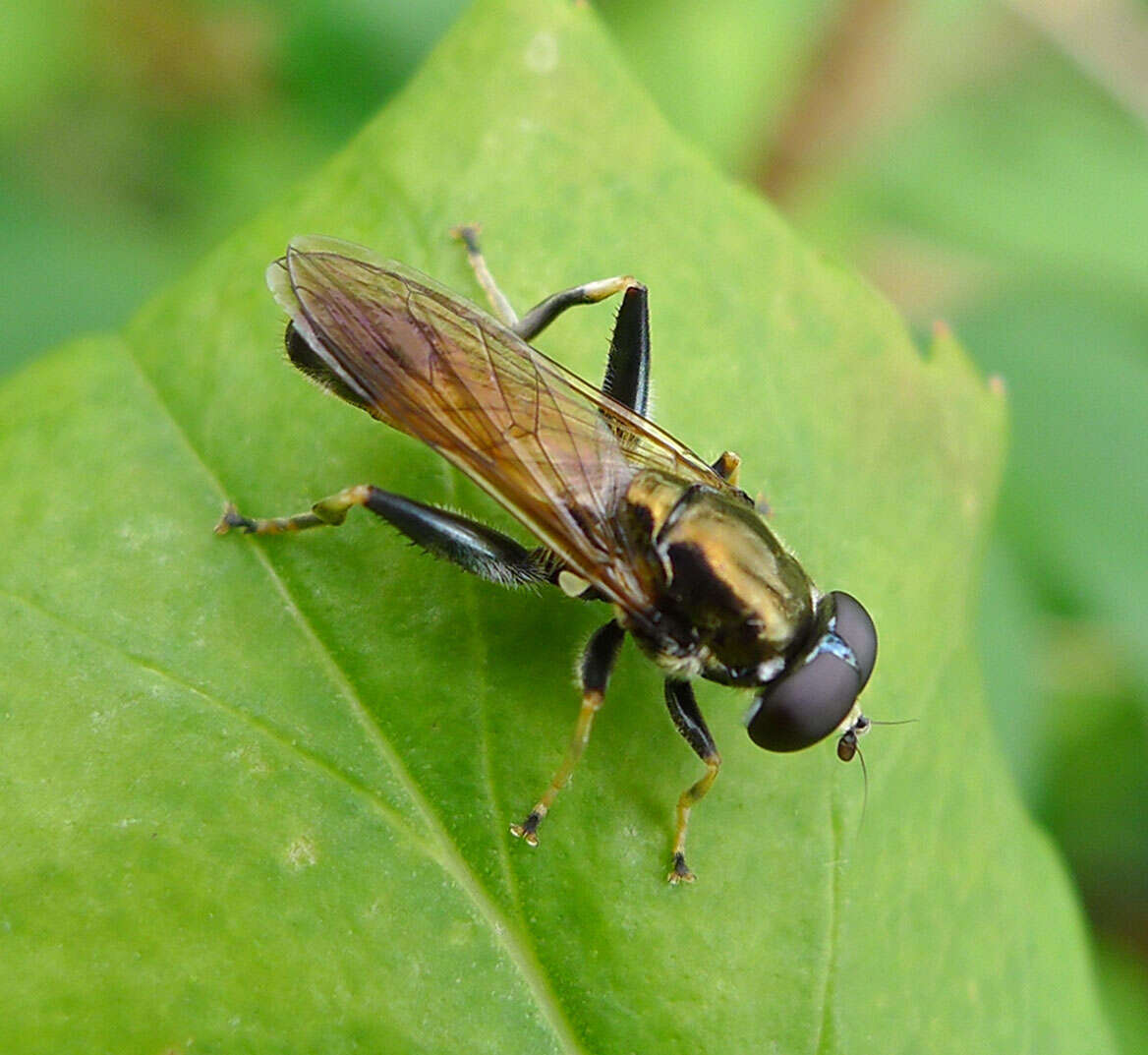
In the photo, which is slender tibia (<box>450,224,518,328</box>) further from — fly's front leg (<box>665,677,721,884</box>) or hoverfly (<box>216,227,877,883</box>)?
fly's front leg (<box>665,677,721,884</box>)

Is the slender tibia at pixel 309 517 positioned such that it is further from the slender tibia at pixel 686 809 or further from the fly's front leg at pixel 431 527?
the slender tibia at pixel 686 809

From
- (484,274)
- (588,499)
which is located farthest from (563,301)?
(588,499)

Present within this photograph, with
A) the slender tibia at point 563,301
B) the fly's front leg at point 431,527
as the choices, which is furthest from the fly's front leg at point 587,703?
the slender tibia at point 563,301

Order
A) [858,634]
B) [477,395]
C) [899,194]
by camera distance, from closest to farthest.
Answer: [858,634], [477,395], [899,194]

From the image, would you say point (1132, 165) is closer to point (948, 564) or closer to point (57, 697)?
point (948, 564)

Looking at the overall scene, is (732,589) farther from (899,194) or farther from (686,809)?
(899,194)

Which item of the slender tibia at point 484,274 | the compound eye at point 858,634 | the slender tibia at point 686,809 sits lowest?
the slender tibia at point 686,809
